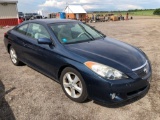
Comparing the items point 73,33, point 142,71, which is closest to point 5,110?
point 73,33

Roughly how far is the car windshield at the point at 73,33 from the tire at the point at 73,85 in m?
0.77

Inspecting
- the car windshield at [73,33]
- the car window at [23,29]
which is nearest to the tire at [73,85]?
the car windshield at [73,33]

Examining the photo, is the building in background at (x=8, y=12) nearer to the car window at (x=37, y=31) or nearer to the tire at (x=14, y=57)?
the tire at (x=14, y=57)

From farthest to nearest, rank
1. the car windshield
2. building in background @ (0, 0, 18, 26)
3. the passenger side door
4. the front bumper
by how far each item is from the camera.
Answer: building in background @ (0, 0, 18, 26), the car windshield, the passenger side door, the front bumper

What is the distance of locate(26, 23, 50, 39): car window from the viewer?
15.2 feet

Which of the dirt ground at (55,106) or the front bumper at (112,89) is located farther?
the dirt ground at (55,106)

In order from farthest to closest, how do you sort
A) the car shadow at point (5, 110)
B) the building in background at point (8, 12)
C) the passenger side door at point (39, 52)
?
the building in background at point (8, 12) → the passenger side door at point (39, 52) → the car shadow at point (5, 110)

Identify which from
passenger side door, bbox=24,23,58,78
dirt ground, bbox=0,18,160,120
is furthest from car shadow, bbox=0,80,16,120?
passenger side door, bbox=24,23,58,78

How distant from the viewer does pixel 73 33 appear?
15.4ft

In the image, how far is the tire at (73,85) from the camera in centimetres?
364

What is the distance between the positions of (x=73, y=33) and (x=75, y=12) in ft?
110

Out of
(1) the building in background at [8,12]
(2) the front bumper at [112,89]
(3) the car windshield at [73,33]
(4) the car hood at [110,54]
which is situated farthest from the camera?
(1) the building in background at [8,12]

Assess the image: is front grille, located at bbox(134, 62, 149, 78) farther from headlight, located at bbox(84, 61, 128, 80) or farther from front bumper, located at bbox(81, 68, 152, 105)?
headlight, located at bbox(84, 61, 128, 80)

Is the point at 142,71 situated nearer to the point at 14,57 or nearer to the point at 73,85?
the point at 73,85
